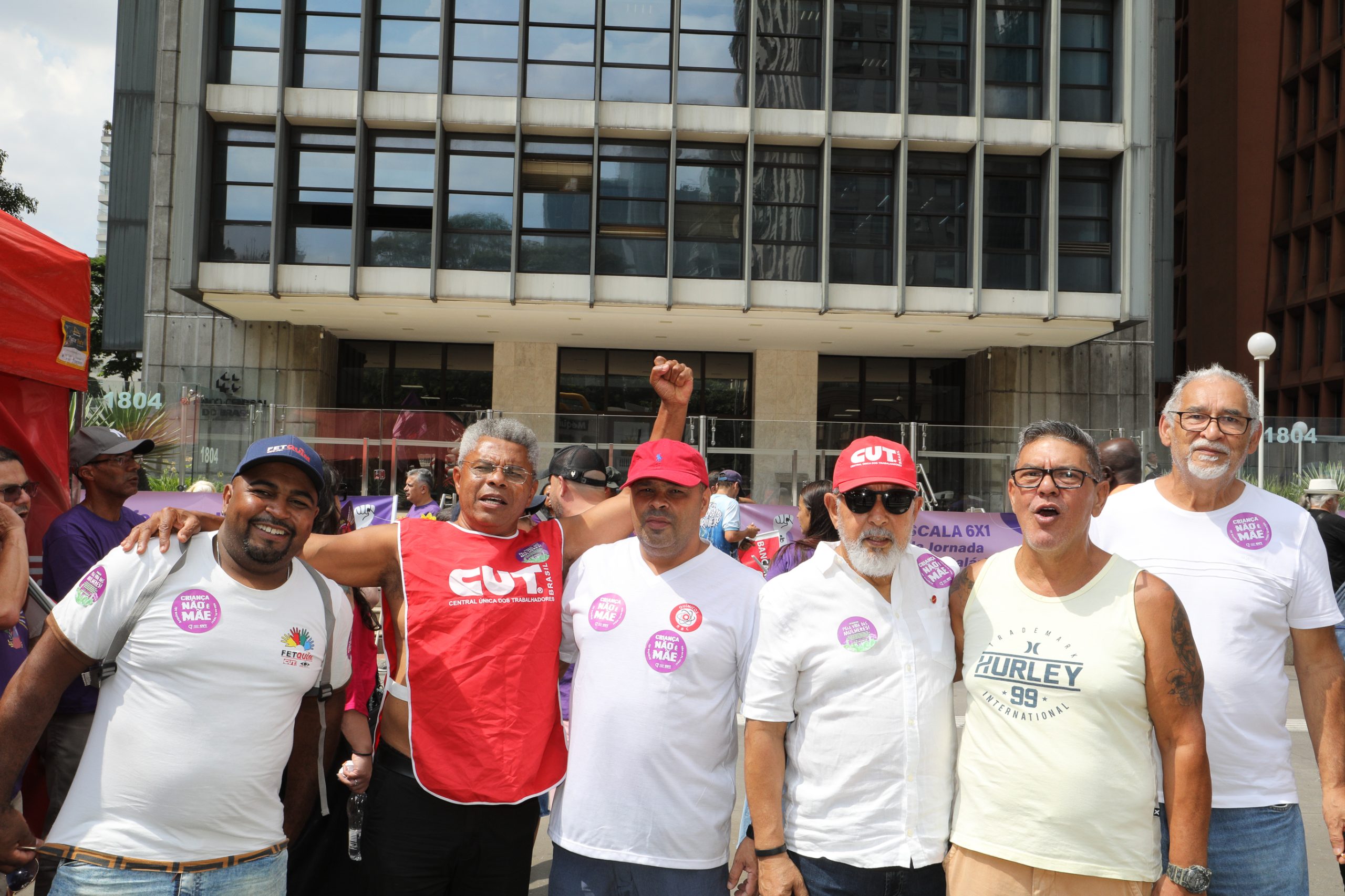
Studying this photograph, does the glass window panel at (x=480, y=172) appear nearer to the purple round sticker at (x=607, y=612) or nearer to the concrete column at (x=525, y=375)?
the concrete column at (x=525, y=375)

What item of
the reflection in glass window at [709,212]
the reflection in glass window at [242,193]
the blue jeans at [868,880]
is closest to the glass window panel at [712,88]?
the reflection in glass window at [709,212]

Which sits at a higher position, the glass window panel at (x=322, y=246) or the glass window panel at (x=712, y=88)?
the glass window panel at (x=712, y=88)

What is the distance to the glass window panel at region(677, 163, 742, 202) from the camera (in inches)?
810

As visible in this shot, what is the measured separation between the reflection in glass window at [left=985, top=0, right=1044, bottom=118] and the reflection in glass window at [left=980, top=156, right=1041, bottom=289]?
3.59 feet

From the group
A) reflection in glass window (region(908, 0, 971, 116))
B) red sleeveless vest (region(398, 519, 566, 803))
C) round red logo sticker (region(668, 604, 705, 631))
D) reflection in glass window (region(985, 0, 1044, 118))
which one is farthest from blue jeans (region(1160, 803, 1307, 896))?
reflection in glass window (region(985, 0, 1044, 118))

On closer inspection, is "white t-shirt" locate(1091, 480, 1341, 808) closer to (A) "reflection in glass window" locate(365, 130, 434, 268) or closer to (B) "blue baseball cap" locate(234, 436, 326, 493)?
(B) "blue baseball cap" locate(234, 436, 326, 493)

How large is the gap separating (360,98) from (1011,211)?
538 inches

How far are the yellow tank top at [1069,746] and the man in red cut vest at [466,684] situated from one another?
4.60 ft

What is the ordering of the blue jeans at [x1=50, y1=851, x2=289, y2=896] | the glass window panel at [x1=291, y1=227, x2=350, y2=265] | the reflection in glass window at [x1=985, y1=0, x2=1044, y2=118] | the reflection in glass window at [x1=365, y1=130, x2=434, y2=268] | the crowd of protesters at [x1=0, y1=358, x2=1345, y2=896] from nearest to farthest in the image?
the blue jeans at [x1=50, y1=851, x2=289, y2=896] < the crowd of protesters at [x1=0, y1=358, x2=1345, y2=896] < the glass window panel at [x1=291, y1=227, x2=350, y2=265] < the reflection in glass window at [x1=365, y1=130, x2=434, y2=268] < the reflection in glass window at [x1=985, y1=0, x2=1044, y2=118]

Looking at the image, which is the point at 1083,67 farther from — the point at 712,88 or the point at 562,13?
the point at 562,13

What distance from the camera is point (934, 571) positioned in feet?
10.5

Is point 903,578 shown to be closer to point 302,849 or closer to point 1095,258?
point 302,849

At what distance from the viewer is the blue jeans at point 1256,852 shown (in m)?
3.05

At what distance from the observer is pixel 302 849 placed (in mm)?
3576
